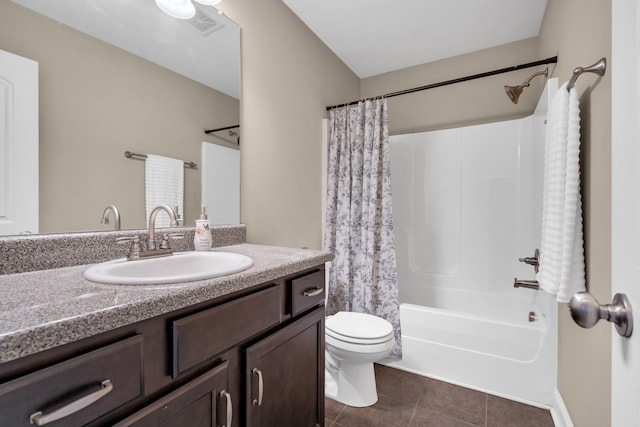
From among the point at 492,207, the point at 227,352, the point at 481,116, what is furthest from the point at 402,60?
the point at 227,352

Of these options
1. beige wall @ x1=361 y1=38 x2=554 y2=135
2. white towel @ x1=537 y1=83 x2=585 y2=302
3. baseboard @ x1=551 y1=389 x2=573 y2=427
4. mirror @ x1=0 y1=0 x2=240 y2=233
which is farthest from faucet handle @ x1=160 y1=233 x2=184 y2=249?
beige wall @ x1=361 y1=38 x2=554 y2=135

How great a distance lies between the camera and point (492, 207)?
8.13 feet

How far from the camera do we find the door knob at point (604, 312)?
45 centimetres

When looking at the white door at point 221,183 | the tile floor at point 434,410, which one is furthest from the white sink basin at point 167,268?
the tile floor at point 434,410

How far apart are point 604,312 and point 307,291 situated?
0.85m

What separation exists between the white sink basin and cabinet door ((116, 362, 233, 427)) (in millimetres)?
247

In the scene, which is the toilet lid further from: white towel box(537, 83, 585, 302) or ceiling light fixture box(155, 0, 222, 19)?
ceiling light fixture box(155, 0, 222, 19)

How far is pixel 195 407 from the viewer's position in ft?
2.41

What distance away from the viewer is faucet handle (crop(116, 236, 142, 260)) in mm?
1047

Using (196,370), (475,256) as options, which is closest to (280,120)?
(196,370)

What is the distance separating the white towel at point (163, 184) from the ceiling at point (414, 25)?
4.67 ft

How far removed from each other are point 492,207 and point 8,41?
2853 millimetres

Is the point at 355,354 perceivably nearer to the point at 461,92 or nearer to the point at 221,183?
the point at 221,183

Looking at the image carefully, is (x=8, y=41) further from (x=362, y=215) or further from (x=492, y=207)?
(x=492, y=207)
